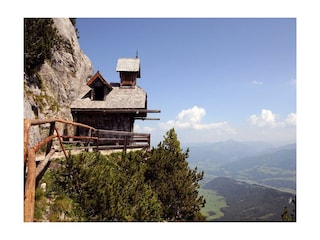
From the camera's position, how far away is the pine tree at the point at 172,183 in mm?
10312

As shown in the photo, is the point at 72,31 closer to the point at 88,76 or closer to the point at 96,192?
the point at 88,76

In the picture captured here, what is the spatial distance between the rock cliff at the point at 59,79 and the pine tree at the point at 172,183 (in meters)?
11.0

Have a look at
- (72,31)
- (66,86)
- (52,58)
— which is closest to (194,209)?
(66,86)

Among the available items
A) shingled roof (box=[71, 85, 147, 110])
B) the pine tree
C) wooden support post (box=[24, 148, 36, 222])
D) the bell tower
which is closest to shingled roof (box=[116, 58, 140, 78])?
the bell tower

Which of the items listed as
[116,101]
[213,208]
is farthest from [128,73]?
[213,208]

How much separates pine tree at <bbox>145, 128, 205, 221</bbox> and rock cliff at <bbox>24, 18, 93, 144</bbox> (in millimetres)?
11042

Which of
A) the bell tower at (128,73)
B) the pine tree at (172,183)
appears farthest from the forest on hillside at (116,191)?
the bell tower at (128,73)

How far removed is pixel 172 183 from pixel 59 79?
57.3ft

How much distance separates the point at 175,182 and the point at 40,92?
1520 centimetres

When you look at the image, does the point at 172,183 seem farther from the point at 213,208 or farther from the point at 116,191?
the point at 213,208

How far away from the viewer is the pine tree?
10.3m

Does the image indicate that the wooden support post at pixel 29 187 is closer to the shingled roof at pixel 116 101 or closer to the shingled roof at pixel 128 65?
the shingled roof at pixel 116 101

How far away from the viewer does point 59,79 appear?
23609 millimetres

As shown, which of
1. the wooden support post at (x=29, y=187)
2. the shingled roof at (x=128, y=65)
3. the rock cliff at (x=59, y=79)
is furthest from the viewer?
the shingled roof at (x=128, y=65)
